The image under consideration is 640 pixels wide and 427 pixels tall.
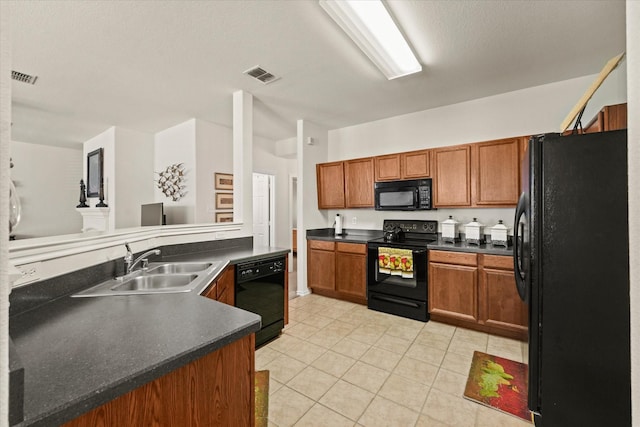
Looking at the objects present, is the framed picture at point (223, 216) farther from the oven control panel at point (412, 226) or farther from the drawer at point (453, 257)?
the drawer at point (453, 257)

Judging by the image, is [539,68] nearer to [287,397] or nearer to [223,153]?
[287,397]

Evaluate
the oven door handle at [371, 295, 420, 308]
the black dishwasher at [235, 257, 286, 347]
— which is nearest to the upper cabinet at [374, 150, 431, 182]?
the oven door handle at [371, 295, 420, 308]

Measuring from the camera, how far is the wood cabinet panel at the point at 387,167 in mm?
3626

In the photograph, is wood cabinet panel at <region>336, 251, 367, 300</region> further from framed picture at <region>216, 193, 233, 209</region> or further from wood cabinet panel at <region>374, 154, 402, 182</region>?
framed picture at <region>216, 193, 233, 209</region>

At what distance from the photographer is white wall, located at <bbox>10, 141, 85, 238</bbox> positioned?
5.04m

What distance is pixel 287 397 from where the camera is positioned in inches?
73.4

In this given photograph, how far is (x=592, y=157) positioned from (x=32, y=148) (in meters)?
7.88

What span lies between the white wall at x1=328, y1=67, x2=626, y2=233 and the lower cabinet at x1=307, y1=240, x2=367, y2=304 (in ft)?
2.40

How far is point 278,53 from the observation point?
7.84ft

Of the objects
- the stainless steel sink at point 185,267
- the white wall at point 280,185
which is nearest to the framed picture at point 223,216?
the white wall at point 280,185

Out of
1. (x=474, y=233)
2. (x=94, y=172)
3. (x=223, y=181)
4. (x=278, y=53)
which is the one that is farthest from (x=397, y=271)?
(x=94, y=172)

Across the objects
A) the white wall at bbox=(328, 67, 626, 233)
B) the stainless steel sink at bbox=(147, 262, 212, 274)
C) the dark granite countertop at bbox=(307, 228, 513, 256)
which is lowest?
the stainless steel sink at bbox=(147, 262, 212, 274)

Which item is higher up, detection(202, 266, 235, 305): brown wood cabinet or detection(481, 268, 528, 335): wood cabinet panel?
detection(202, 266, 235, 305): brown wood cabinet

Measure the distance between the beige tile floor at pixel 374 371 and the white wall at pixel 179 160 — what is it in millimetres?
2410
